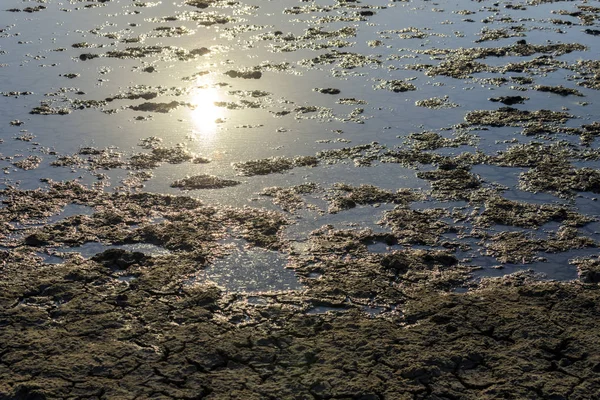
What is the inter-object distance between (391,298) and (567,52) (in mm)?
8518

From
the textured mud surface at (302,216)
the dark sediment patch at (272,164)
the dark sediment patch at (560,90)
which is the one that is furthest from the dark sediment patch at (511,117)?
the dark sediment patch at (272,164)

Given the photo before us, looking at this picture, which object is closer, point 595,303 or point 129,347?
point 129,347

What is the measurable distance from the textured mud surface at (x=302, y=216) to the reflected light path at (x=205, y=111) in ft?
0.17

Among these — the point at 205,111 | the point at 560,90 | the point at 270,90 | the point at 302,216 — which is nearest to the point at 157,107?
the point at 205,111

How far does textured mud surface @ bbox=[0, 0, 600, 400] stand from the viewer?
5.58 m

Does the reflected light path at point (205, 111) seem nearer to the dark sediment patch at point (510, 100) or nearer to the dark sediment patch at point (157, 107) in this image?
the dark sediment patch at point (157, 107)

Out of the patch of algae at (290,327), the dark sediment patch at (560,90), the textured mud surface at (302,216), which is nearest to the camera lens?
the patch of algae at (290,327)

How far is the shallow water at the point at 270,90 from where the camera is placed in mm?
8906

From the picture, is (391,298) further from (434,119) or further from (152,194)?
(434,119)

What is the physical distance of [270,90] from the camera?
38.5 ft

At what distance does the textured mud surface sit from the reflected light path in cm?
5

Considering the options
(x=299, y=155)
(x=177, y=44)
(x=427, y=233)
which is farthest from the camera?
(x=177, y=44)

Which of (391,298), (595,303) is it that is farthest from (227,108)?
(595,303)

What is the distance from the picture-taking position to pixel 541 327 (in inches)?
234
